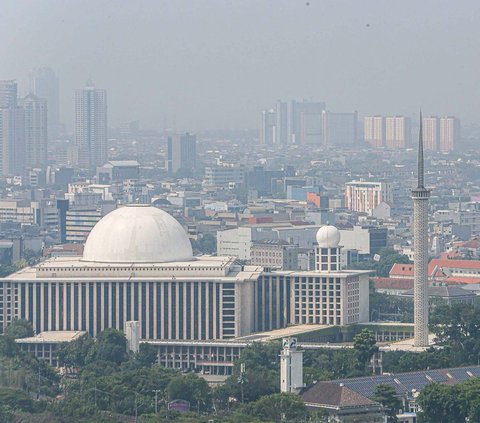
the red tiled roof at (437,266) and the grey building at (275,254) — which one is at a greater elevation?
the grey building at (275,254)

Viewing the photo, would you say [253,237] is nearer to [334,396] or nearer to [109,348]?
[109,348]

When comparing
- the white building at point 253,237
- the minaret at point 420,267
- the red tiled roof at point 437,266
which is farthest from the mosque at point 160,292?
the white building at point 253,237

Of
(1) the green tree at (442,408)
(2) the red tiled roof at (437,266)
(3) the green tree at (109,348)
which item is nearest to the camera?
(1) the green tree at (442,408)

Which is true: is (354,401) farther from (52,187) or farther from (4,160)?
(4,160)

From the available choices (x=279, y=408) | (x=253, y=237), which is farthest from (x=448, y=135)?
(x=279, y=408)

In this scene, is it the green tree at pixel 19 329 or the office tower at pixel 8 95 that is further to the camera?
the office tower at pixel 8 95

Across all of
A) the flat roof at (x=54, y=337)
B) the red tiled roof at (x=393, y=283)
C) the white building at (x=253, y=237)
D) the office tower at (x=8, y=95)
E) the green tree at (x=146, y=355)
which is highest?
the office tower at (x=8, y=95)

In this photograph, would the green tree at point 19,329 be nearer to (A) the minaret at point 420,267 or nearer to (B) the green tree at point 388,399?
(A) the minaret at point 420,267

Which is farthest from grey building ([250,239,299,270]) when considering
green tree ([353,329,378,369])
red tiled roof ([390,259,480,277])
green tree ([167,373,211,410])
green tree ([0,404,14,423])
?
green tree ([0,404,14,423])
